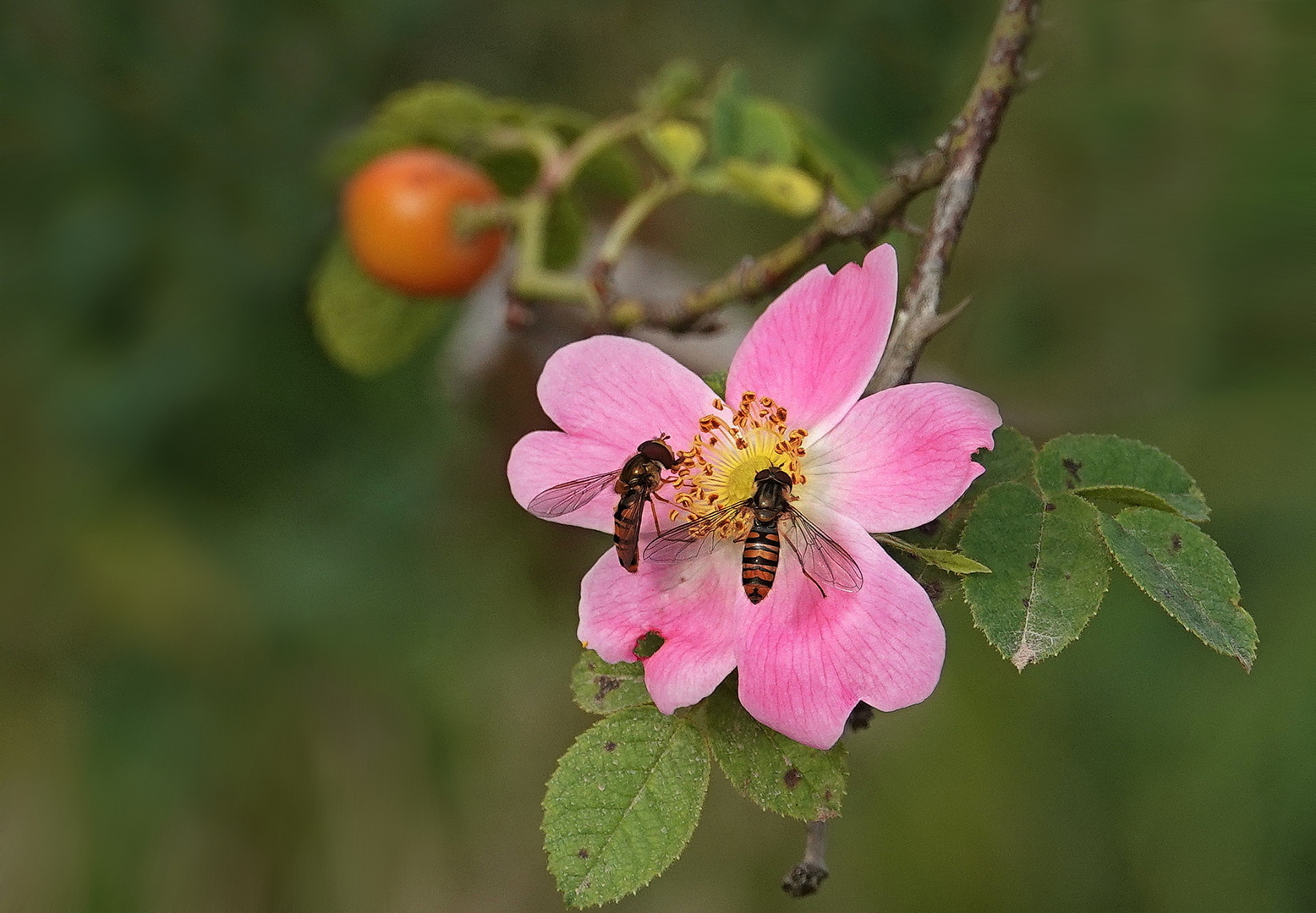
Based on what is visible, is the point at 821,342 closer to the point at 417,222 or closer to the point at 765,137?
the point at 765,137

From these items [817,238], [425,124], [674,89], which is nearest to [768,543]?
[817,238]

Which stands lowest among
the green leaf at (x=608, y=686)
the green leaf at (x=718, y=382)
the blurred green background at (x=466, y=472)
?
the blurred green background at (x=466, y=472)

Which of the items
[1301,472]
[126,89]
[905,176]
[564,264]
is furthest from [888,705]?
[126,89]

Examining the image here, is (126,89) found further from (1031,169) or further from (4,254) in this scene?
(1031,169)

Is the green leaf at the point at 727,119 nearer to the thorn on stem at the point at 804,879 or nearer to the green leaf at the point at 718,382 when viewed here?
the green leaf at the point at 718,382

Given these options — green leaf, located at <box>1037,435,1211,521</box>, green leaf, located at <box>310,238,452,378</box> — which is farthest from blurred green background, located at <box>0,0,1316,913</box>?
green leaf, located at <box>1037,435,1211,521</box>

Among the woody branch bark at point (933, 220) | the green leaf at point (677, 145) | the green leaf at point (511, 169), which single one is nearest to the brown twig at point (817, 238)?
the woody branch bark at point (933, 220)
